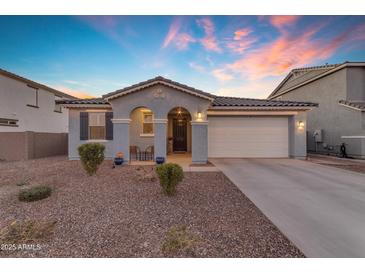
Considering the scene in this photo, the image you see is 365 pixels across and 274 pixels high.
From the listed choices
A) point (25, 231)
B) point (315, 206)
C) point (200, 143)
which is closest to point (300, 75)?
point (200, 143)

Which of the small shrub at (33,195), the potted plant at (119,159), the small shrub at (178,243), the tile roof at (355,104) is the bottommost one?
the small shrub at (178,243)

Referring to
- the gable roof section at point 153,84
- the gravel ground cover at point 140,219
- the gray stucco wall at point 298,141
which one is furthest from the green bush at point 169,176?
the gray stucco wall at point 298,141

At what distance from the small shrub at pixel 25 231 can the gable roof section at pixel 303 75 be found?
58.8 ft

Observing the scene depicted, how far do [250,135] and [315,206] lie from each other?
767cm

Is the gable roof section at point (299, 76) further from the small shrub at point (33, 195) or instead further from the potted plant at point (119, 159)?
the small shrub at point (33, 195)

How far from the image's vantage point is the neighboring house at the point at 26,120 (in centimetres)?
1138

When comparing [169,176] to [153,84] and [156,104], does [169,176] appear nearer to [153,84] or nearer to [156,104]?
[156,104]

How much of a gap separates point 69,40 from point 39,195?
872cm

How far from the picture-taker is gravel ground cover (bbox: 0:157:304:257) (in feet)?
8.73

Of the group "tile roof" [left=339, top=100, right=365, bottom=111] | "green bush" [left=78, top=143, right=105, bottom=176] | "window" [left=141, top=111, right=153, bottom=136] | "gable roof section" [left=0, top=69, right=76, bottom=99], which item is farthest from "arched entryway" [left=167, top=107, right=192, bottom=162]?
"gable roof section" [left=0, top=69, right=76, bottom=99]

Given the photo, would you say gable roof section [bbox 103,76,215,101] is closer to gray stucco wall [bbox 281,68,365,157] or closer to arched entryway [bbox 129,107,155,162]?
arched entryway [bbox 129,107,155,162]

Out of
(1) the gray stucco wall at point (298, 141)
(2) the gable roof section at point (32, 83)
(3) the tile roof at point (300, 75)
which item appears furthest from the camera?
(3) the tile roof at point (300, 75)

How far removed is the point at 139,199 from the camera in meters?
4.61

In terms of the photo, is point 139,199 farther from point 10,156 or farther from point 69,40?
point 10,156
